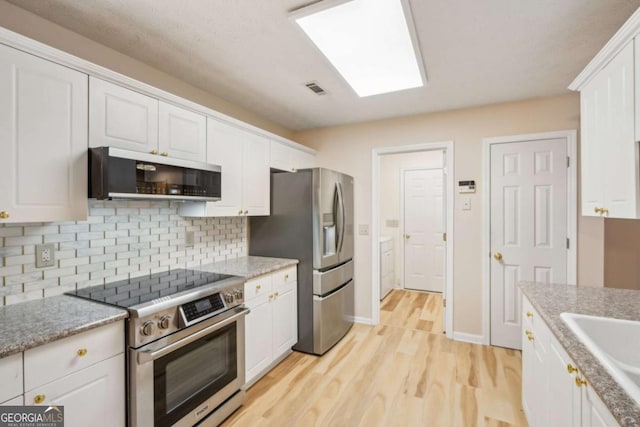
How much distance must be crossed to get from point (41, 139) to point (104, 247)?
2.53ft

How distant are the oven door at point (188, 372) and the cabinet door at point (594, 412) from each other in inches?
70.1

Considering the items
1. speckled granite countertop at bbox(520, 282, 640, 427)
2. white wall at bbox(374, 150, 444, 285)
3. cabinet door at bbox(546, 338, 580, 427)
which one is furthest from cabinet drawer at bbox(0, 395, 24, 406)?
white wall at bbox(374, 150, 444, 285)

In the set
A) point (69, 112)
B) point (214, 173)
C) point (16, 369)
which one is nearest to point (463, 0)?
point (214, 173)

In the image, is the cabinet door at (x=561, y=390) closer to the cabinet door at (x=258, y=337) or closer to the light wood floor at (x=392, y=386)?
the light wood floor at (x=392, y=386)

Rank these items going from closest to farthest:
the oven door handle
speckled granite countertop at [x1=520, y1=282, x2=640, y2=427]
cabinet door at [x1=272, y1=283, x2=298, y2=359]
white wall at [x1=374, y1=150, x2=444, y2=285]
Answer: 1. speckled granite countertop at [x1=520, y1=282, x2=640, y2=427]
2. the oven door handle
3. cabinet door at [x1=272, y1=283, x2=298, y2=359]
4. white wall at [x1=374, y1=150, x2=444, y2=285]

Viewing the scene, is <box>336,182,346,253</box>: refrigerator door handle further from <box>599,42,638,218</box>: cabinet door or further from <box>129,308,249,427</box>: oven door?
<box>599,42,638,218</box>: cabinet door

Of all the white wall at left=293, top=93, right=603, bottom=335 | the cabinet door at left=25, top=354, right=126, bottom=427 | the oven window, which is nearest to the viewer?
the cabinet door at left=25, top=354, right=126, bottom=427

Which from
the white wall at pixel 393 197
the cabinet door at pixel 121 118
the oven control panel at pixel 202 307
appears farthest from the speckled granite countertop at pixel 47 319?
the white wall at pixel 393 197

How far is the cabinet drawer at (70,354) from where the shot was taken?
1148mm

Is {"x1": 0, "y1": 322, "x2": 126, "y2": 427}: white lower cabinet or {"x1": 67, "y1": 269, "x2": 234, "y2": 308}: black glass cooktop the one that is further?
{"x1": 67, "y1": 269, "x2": 234, "y2": 308}: black glass cooktop

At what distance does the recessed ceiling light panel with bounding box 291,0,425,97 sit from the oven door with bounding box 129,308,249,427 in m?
1.89

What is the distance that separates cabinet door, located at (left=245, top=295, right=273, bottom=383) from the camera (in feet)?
7.42

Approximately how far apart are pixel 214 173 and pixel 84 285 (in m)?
1.06

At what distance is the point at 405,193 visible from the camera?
502 cm
